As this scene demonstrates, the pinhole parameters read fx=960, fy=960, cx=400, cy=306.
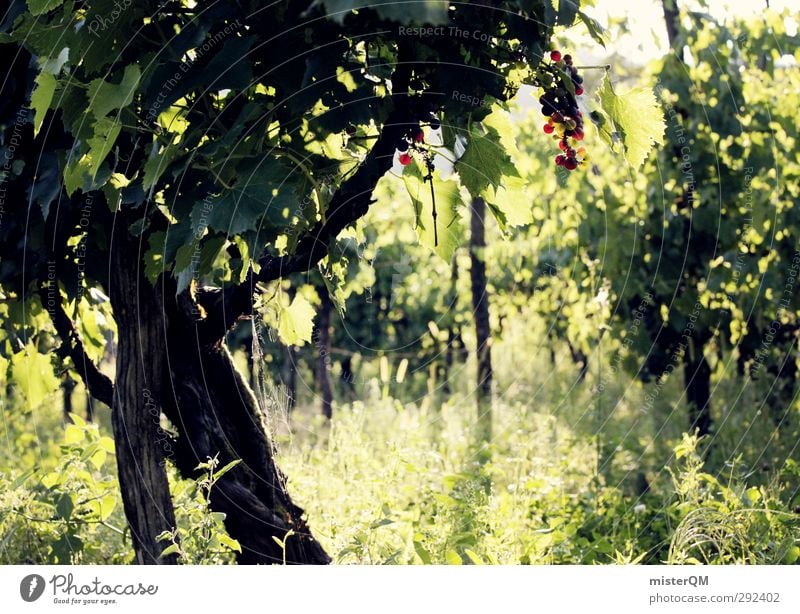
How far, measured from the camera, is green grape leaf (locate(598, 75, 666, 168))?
2623 millimetres

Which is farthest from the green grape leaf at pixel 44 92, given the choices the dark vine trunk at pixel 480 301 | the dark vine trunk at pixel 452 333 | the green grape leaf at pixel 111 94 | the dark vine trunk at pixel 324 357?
the dark vine trunk at pixel 452 333

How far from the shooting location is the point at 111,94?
99.3 inches

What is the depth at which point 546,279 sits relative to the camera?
405 inches

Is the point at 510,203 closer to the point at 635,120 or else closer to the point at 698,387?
the point at 635,120

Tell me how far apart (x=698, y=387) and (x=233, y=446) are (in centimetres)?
457

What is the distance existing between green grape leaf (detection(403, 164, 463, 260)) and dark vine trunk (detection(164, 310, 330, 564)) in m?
0.90

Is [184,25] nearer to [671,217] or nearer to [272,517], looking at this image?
[272,517]

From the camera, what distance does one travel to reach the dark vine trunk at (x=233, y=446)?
3.45 m

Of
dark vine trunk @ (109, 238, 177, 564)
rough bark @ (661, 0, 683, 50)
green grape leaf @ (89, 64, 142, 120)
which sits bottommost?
dark vine trunk @ (109, 238, 177, 564)

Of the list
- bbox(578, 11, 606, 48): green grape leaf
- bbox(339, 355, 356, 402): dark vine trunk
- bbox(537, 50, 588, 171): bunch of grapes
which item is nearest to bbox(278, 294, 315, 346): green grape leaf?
bbox(537, 50, 588, 171): bunch of grapes

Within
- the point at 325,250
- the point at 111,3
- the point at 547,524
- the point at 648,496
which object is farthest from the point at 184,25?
the point at 648,496

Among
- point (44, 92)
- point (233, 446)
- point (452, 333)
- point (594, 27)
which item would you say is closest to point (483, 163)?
point (594, 27)

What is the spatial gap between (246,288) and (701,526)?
194 cm
